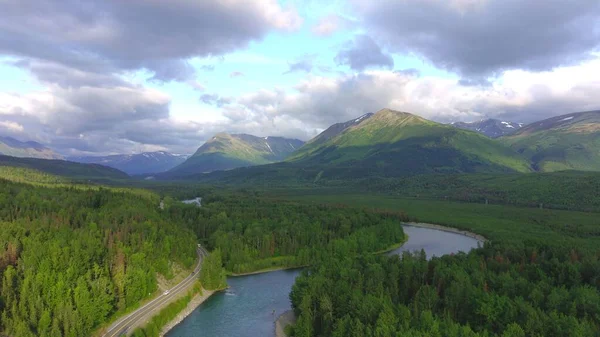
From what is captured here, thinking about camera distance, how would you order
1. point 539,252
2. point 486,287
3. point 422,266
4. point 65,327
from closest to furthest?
point 65,327
point 486,287
point 422,266
point 539,252

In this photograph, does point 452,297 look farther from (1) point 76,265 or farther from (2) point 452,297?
(1) point 76,265

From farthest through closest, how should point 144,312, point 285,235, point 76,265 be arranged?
Answer: 1. point 285,235
2. point 144,312
3. point 76,265

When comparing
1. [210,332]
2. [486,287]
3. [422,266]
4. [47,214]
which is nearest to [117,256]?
[210,332]

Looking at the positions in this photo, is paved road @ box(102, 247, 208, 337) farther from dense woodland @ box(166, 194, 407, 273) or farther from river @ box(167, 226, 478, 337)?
dense woodland @ box(166, 194, 407, 273)

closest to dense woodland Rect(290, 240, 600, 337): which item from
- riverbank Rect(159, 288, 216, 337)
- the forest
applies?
the forest

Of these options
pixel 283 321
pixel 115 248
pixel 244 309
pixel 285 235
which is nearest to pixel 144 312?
pixel 115 248

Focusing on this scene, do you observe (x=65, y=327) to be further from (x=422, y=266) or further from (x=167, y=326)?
(x=422, y=266)
